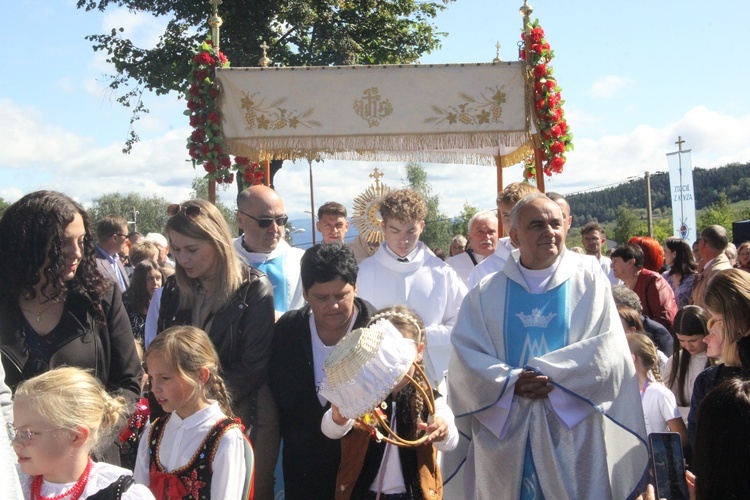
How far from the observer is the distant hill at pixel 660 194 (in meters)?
102

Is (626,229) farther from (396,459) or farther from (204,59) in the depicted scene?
(396,459)

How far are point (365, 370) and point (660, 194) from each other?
395 ft

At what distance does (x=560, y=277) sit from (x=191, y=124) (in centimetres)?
460

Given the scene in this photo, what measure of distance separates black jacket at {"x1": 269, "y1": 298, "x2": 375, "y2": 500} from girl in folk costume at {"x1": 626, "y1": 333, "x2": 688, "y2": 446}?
1944 millimetres

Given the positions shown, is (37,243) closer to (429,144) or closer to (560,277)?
(560,277)

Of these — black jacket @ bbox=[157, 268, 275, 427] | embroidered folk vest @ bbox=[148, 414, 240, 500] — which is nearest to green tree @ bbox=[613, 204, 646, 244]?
black jacket @ bbox=[157, 268, 275, 427]

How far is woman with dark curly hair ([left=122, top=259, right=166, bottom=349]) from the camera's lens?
21.6ft

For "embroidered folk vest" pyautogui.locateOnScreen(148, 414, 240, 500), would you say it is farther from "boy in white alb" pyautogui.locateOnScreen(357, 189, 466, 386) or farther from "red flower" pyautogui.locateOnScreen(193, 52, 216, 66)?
"red flower" pyautogui.locateOnScreen(193, 52, 216, 66)

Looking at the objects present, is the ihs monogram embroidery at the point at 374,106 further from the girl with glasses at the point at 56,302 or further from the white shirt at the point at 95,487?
the white shirt at the point at 95,487

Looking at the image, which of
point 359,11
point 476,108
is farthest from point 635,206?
point 476,108

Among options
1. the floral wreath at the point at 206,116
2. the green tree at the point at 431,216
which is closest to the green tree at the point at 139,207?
the green tree at the point at 431,216

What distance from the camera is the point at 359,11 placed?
23.5 metres

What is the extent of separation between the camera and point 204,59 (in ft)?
25.0

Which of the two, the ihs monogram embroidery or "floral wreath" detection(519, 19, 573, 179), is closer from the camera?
"floral wreath" detection(519, 19, 573, 179)
